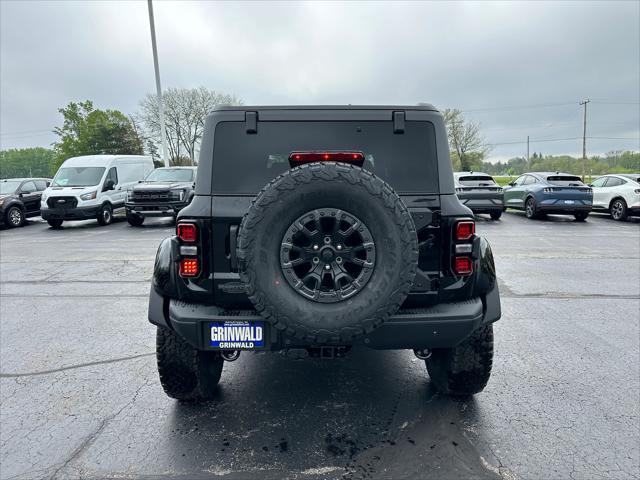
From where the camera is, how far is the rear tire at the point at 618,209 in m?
14.5

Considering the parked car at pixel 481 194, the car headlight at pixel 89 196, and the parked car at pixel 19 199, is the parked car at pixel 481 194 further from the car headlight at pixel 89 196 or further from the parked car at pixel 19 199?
the parked car at pixel 19 199

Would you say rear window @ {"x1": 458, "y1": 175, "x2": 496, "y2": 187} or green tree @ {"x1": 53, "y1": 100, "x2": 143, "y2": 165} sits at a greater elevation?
green tree @ {"x1": 53, "y1": 100, "x2": 143, "y2": 165}

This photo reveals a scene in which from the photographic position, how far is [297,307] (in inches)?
88.6

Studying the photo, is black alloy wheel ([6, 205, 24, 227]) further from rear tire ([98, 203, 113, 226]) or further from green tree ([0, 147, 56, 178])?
green tree ([0, 147, 56, 178])

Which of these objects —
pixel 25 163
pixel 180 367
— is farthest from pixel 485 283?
pixel 25 163

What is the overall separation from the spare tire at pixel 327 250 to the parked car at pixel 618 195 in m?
15.4

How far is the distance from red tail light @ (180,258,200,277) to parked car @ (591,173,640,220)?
15.9 metres

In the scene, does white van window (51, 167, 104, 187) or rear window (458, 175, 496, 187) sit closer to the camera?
rear window (458, 175, 496, 187)

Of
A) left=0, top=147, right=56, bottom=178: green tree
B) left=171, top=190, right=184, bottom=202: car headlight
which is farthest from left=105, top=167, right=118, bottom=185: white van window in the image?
left=0, top=147, right=56, bottom=178: green tree

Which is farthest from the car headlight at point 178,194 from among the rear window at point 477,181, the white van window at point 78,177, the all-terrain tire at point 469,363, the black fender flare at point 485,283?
the black fender flare at point 485,283

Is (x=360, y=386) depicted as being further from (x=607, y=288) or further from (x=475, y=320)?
(x=607, y=288)

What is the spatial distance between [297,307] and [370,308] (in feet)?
1.23

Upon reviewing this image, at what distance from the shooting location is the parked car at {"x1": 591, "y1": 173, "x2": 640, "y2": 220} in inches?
559

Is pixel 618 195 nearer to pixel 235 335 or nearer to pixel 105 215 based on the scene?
pixel 235 335
